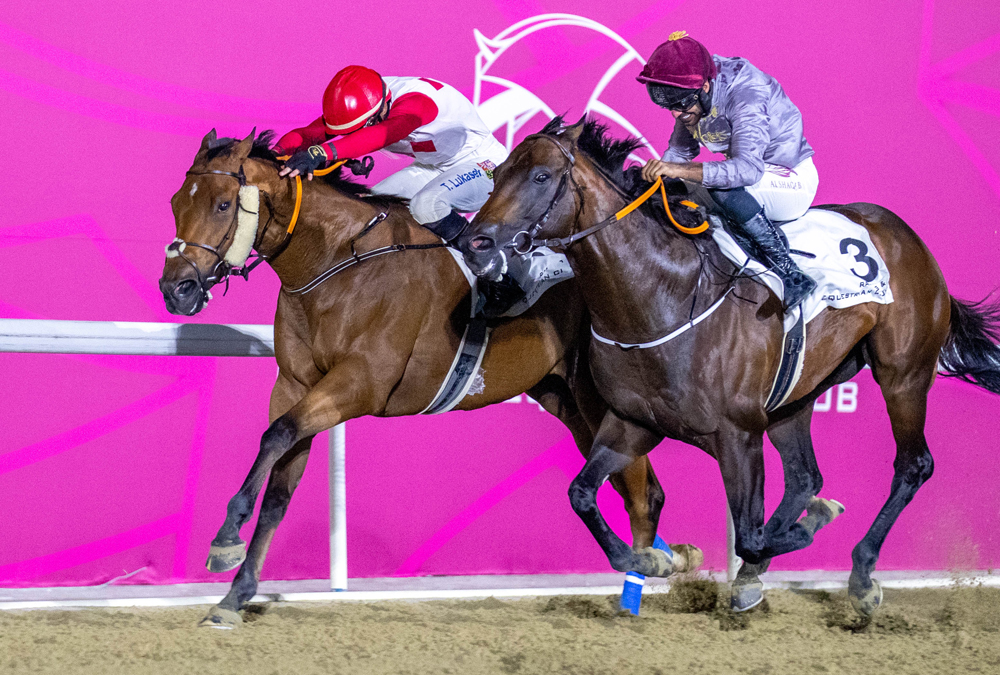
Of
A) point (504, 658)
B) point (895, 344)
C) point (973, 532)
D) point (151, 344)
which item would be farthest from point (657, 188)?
point (973, 532)

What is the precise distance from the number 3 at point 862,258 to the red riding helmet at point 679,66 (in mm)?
844

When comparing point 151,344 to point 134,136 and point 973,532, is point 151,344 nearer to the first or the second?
point 134,136

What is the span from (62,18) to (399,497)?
2.57m

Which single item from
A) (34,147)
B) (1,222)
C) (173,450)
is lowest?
(173,450)

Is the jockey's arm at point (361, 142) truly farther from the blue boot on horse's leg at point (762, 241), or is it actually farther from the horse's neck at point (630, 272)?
the blue boot on horse's leg at point (762, 241)

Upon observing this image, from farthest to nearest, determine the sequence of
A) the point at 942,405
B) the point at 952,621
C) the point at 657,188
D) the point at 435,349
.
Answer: the point at 942,405 → the point at 952,621 → the point at 435,349 → the point at 657,188

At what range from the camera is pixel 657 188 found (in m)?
3.12

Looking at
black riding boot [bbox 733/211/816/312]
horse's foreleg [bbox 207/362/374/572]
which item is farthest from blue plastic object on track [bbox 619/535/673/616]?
horse's foreleg [bbox 207/362/374/572]

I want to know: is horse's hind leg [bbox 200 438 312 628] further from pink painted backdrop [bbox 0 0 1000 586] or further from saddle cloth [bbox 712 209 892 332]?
saddle cloth [bbox 712 209 892 332]

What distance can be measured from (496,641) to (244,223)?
63.7 inches

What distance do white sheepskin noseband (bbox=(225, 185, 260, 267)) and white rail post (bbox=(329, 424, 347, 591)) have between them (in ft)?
3.47

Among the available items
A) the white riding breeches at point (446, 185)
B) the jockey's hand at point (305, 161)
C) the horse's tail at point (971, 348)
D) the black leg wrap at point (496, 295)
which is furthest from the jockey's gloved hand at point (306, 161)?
the horse's tail at point (971, 348)

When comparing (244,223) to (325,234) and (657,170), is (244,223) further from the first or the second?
(657,170)

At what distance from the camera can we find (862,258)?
3529 mm
